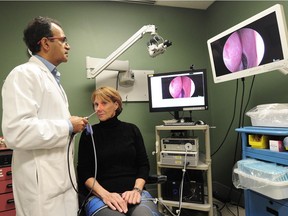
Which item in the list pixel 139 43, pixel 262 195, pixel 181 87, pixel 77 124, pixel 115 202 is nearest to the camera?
pixel 77 124

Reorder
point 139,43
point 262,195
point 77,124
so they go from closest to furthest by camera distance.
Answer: point 77,124 → point 262,195 → point 139,43

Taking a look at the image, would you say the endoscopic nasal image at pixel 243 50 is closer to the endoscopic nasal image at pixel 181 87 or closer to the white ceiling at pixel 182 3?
the endoscopic nasal image at pixel 181 87

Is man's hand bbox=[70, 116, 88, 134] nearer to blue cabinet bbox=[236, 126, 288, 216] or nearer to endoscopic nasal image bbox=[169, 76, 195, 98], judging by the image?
blue cabinet bbox=[236, 126, 288, 216]

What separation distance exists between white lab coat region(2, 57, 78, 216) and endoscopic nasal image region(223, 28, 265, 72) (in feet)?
4.33

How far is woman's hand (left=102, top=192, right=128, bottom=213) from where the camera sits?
4.06 feet

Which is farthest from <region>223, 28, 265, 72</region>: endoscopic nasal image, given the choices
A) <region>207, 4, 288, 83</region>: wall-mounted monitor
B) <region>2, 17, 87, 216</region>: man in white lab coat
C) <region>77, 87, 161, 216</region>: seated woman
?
<region>2, 17, 87, 216</region>: man in white lab coat

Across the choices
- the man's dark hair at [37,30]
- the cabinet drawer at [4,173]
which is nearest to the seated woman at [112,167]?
the man's dark hair at [37,30]

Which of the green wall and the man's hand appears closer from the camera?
the man's hand

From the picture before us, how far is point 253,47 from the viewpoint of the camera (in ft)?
5.05

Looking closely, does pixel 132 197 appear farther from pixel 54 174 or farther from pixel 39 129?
pixel 39 129

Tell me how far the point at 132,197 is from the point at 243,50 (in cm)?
129

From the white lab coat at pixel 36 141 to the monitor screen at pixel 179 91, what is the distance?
4.01 feet

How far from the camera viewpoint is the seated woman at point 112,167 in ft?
4.18

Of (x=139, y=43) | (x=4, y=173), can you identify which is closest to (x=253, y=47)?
(x=139, y=43)
